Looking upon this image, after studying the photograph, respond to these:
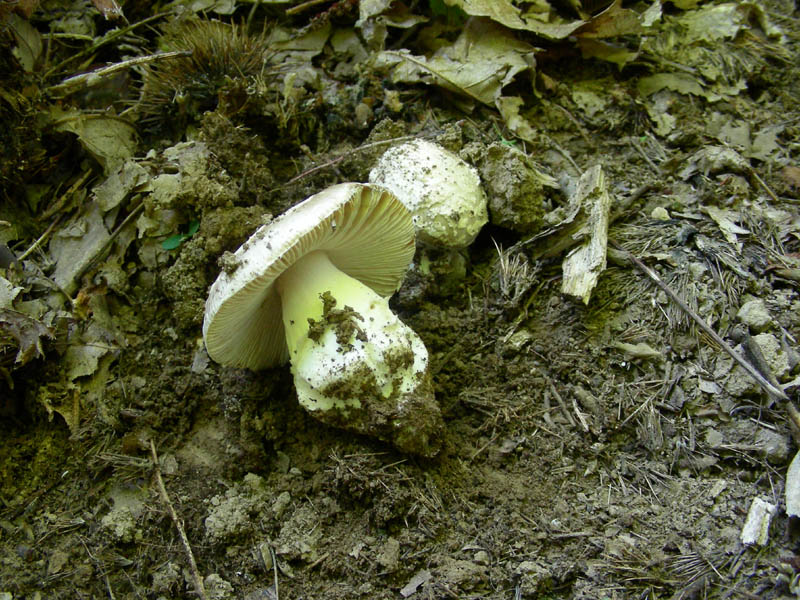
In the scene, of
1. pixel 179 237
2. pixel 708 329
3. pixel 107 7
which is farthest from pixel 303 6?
pixel 708 329

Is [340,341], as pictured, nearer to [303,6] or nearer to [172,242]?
[172,242]

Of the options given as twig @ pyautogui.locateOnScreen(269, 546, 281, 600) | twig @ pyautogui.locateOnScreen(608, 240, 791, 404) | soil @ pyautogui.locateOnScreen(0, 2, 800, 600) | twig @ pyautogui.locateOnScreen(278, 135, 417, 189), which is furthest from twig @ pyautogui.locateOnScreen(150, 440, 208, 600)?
twig @ pyautogui.locateOnScreen(608, 240, 791, 404)

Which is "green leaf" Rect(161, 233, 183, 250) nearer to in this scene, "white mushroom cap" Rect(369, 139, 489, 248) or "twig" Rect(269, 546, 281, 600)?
"white mushroom cap" Rect(369, 139, 489, 248)

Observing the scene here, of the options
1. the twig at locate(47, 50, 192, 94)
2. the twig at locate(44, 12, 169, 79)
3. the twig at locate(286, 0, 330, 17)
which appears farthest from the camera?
the twig at locate(286, 0, 330, 17)

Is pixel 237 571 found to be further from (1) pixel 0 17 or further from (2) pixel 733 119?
(2) pixel 733 119

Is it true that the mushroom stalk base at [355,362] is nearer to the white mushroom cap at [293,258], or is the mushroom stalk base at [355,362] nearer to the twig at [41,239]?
the white mushroom cap at [293,258]

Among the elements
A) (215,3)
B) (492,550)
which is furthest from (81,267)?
(492,550)
